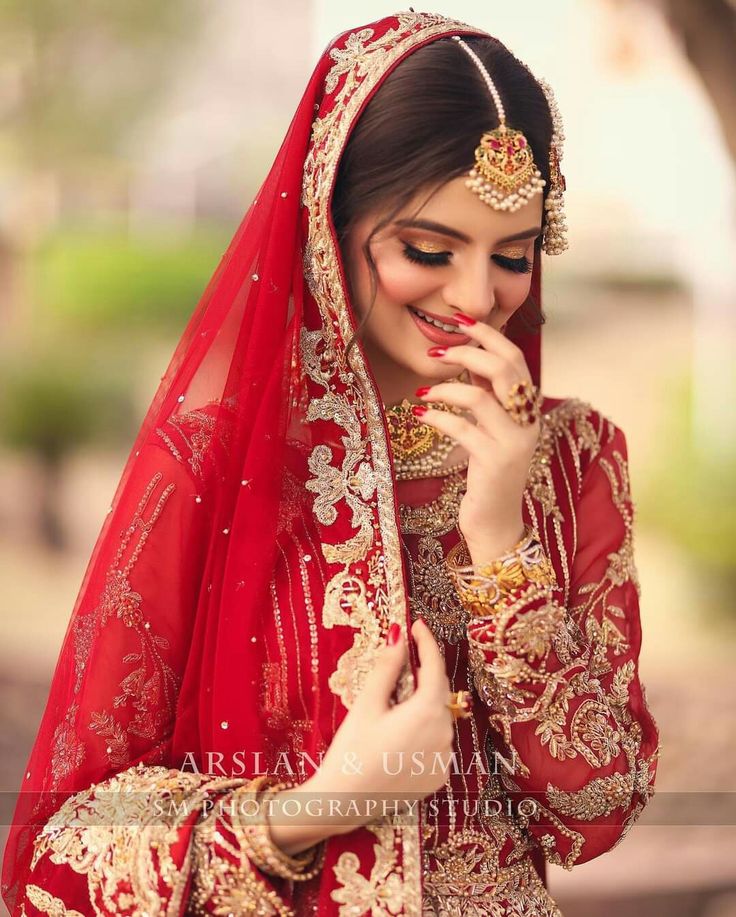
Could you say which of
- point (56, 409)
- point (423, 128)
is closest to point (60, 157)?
point (56, 409)

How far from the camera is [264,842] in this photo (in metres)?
1.09

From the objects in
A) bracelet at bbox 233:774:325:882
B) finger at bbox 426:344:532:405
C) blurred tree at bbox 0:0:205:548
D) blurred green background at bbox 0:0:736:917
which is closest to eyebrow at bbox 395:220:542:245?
finger at bbox 426:344:532:405

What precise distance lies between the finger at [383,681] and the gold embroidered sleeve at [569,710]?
10 cm

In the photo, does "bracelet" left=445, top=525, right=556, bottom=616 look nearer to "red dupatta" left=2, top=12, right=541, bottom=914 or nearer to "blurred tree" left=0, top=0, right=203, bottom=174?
"red dupatta" left=2, top=12, right=541, bottom=914

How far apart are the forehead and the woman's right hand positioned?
48 centimetres

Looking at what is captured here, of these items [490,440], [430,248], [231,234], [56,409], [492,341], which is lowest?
[490,440]

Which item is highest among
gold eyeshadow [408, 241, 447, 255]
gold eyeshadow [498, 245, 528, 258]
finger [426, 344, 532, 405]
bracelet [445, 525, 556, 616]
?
gold eyeshadow [498, 245, 528, 258]

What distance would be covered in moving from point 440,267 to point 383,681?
1.51 ft

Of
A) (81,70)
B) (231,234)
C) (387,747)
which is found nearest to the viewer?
(387,747)

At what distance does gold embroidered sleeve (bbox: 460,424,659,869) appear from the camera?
1187 mm

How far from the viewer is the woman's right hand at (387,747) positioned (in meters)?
1.08

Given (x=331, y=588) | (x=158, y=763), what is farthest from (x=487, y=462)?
(x=158, y=763)

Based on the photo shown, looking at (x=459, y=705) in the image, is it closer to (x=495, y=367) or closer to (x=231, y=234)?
(x=495, y=367)

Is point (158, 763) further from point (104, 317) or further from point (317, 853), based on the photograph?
point (104, 317)
